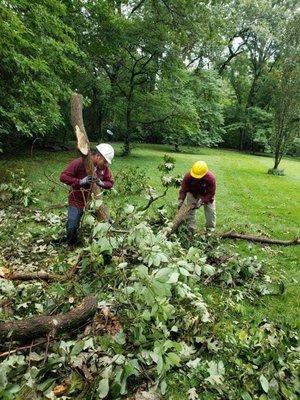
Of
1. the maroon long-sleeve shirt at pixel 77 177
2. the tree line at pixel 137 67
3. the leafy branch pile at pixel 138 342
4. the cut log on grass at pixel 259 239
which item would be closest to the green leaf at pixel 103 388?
the leafy branch pile at pixel 138 342

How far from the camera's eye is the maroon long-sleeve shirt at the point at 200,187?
6.20 m

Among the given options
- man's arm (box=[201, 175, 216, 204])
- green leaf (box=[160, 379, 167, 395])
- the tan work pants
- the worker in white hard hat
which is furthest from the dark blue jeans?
green leaf (box=[160, 379, 167, 395])

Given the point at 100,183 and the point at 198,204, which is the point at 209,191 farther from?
the point at 100,183

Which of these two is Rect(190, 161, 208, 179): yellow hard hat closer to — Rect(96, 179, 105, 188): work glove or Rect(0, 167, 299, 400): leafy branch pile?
Rect(96, 179, 105, 188): work glove

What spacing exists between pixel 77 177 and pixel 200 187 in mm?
2138

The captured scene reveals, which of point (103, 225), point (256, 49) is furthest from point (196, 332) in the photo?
point (256, 49)

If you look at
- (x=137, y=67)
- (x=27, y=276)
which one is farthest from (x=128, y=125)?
(x=27, y=276)

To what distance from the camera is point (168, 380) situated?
308 centimetres

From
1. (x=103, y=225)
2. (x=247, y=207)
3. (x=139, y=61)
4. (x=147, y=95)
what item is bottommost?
(x=247, y=207)

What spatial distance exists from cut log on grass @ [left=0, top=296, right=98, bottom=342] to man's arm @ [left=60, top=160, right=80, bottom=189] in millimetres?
2409

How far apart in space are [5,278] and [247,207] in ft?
24.7

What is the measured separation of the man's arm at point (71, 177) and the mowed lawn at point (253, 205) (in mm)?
199

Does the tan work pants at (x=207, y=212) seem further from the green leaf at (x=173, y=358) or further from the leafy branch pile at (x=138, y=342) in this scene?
the green leaf at (x=173, y=358)

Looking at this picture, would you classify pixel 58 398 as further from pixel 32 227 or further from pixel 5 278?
pixel 32 227
